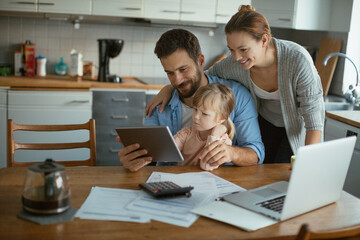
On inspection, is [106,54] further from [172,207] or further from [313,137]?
[172,207]

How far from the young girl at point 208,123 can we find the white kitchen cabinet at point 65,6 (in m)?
2.10

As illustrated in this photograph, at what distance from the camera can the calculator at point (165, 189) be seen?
60.3 inches

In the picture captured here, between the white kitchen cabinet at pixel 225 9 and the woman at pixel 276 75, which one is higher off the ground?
the white kitchen cabinet at pixel 225 9

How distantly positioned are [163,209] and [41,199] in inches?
15.0

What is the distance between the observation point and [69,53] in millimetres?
4230

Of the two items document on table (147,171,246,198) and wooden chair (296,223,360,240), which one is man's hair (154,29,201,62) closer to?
document on table (147,171,246,198)

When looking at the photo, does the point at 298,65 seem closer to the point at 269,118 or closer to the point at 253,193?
the point at 269,118

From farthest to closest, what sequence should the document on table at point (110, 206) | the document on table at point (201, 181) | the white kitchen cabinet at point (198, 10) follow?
the white kitchen cabinet at point (198, 10) → the document on table at point (201, 181) → the document on table at point (110, 206)

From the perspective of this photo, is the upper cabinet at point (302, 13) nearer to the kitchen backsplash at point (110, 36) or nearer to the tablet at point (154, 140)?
the kitchen backsplash at point (110, 36)

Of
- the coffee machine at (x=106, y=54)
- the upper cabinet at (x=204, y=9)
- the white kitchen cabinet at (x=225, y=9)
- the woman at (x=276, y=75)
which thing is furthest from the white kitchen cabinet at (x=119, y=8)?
the woman at (x=276, y=75)

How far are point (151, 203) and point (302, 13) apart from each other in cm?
320

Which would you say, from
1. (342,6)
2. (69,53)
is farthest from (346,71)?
(69,53)

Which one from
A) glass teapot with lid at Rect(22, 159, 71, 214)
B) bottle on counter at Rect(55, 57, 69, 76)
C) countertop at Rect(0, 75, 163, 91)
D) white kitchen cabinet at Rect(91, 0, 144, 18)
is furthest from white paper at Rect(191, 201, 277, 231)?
bottle on counter at Rect(55, 57, 69, 76)

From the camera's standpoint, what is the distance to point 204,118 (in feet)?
6.58
